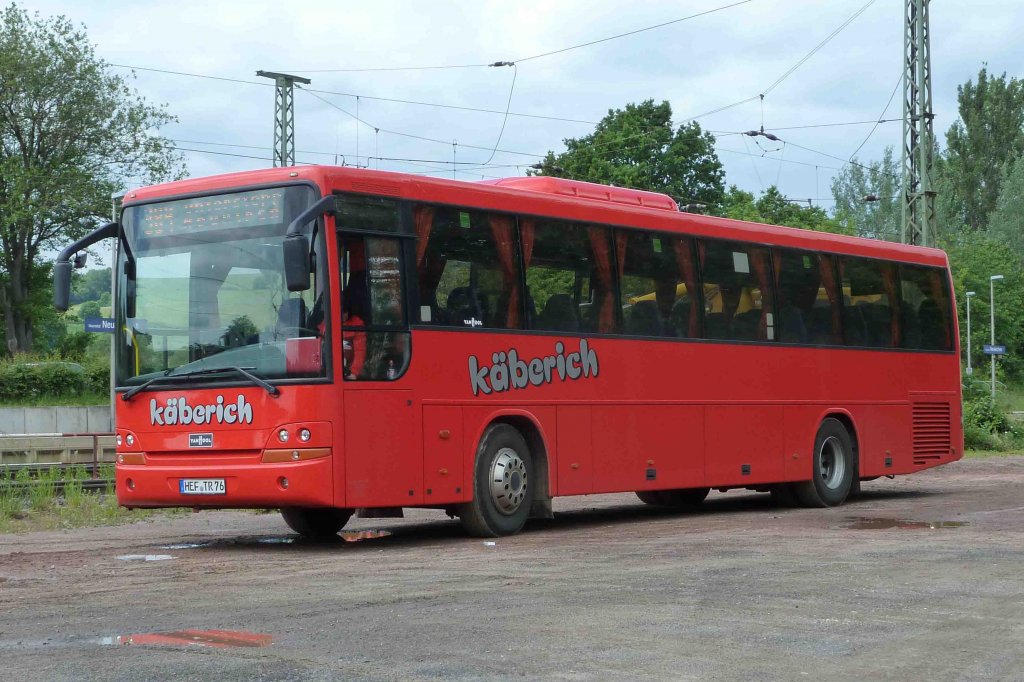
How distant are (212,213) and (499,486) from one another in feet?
12.1

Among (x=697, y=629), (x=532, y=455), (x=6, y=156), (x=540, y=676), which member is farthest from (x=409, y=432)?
(x=6, y=156)

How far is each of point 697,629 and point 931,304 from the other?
47.7 ft

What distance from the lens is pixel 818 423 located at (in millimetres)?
19203

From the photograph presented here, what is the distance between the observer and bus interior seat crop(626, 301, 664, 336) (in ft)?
53.2

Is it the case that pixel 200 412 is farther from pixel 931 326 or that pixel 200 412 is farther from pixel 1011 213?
pixel 1011 213

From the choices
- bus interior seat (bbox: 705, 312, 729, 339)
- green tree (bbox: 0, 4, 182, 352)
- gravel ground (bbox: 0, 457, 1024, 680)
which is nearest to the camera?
gravel ground (bbox: 0, 457, 1024, 680)

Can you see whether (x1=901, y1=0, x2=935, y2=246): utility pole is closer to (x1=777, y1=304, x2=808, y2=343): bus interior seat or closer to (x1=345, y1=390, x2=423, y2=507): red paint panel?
(x1=777, y1=304, x2=808, y2=343): bus interior seat

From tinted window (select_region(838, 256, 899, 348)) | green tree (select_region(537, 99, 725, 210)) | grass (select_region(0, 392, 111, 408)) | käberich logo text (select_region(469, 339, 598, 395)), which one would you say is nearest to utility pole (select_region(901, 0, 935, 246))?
tinted window (select_region(838, 256, 899, 348))

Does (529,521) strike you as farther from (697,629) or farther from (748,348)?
(697,629)

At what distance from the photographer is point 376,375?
13.1 m

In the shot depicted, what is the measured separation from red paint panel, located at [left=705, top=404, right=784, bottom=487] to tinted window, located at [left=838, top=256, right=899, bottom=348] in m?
2.16

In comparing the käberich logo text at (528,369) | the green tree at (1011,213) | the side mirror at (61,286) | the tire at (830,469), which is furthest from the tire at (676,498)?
the green tree at (1011,213)

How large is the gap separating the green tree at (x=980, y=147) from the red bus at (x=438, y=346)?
3129 inches

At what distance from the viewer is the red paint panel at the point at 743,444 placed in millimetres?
17422
